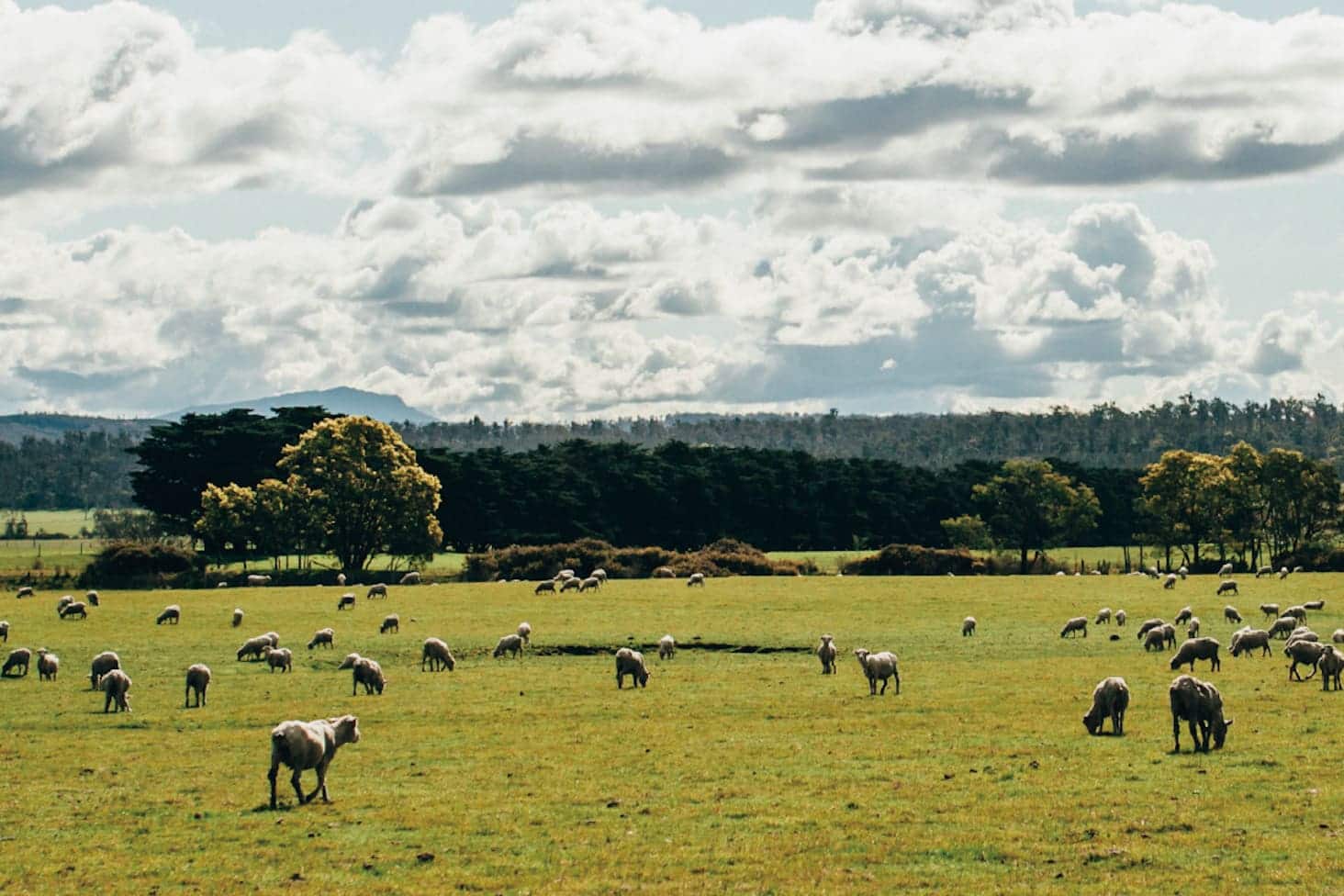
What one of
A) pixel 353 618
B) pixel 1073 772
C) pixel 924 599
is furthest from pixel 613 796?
pixel 924 599

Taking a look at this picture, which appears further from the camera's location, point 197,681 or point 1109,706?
point 197,681

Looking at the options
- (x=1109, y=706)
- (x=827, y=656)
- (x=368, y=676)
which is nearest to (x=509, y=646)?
(x=368, y=676)

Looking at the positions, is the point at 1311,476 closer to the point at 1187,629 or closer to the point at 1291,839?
the point at 1187,629

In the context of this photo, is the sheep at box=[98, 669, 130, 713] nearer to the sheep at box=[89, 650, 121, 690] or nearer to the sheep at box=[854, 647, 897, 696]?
the sheep at box=[89, 650, 121, 690]

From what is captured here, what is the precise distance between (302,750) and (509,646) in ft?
93.0

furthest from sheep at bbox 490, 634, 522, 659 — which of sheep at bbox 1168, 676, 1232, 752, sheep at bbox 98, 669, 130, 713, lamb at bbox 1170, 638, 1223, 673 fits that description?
sheep at bbox 1168, 676, 1232, 752

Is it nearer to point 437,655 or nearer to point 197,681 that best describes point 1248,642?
point 437,655

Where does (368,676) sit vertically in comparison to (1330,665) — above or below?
below

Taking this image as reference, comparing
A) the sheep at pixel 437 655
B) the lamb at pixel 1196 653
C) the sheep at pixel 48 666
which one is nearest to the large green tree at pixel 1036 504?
the lamb at pixel 1196 653

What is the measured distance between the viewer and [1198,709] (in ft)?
87.6

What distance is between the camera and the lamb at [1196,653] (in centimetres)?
4047

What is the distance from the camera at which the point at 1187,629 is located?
5356 centimetres

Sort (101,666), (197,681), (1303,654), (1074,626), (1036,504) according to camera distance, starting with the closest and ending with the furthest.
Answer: (197,681), (1303,654), (101,666), (1074,626), (1036,504)

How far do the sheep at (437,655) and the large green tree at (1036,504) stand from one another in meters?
104
